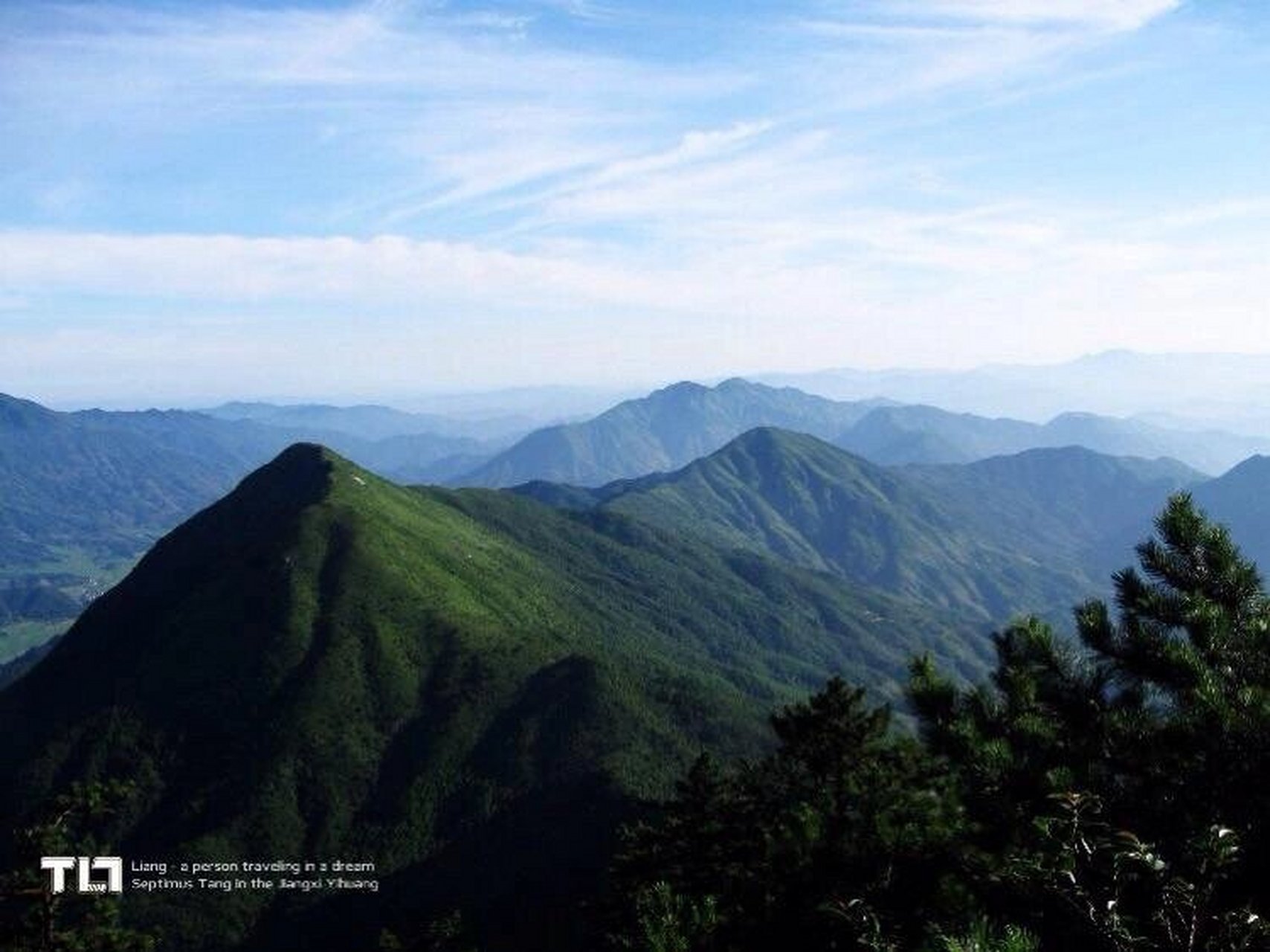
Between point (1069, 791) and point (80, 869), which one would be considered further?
point (80, 869)

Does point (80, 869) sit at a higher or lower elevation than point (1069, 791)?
lower

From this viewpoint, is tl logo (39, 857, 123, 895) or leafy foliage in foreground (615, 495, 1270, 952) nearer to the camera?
leafy foliage in foreground (615, 495, 1270, 952)

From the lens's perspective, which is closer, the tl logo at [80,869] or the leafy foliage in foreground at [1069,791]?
the leafy foliage in foreground at [1069,791]

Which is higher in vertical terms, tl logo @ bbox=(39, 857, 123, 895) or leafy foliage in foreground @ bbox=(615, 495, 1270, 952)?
leafy foliage in foreground @ bbox=(615, 495, 1270, 952)

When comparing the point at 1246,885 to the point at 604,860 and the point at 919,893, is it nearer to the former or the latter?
the point at 919,893

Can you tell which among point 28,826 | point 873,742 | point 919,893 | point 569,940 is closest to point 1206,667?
point 919,893
